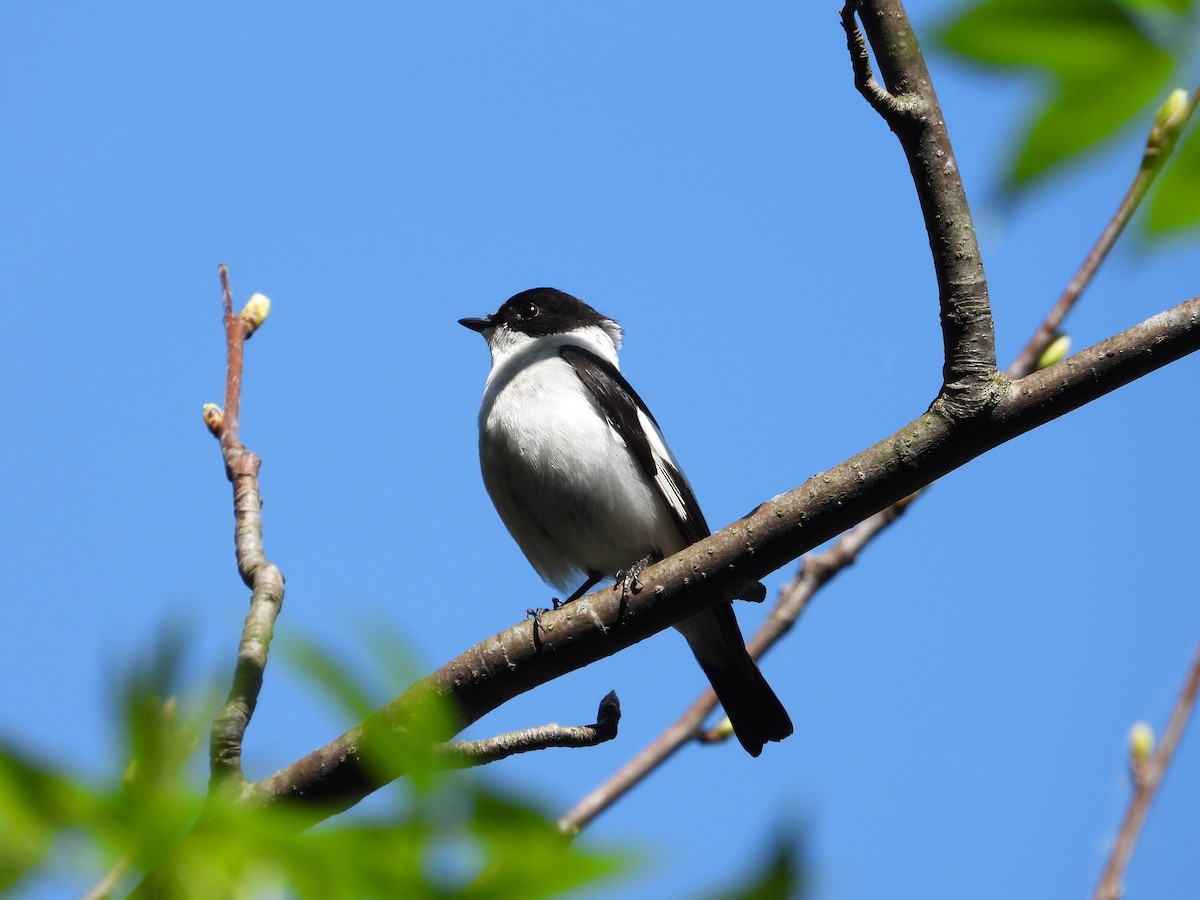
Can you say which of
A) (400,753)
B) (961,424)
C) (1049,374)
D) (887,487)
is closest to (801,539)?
(887,487)

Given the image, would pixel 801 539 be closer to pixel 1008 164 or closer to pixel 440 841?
pixel 1008 164

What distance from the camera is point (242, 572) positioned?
12.3 ft

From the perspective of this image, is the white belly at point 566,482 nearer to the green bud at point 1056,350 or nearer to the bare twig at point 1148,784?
the green bud at point 1056,350

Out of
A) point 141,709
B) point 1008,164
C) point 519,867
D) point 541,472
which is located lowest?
point 519,867

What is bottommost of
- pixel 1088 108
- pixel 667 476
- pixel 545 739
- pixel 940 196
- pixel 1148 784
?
pixel 1148 784

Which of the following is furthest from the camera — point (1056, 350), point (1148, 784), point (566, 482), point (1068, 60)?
point (566, 482)

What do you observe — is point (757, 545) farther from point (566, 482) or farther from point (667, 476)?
point (667, 476)

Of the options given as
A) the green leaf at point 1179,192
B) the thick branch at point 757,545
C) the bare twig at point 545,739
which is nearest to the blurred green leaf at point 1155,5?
the green leaf at point 1179,192

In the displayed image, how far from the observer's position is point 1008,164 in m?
1.25

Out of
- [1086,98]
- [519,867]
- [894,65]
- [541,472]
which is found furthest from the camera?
[541,472]

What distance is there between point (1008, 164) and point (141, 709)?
38.7 inches

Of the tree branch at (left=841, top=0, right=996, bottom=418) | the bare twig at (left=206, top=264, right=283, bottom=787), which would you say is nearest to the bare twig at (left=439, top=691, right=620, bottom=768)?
the bare twig at (left=206, top=264, right=283, bottom=787)

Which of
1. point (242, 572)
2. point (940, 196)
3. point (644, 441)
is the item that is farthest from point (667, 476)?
point (940, 196)

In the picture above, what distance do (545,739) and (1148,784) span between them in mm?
1503
